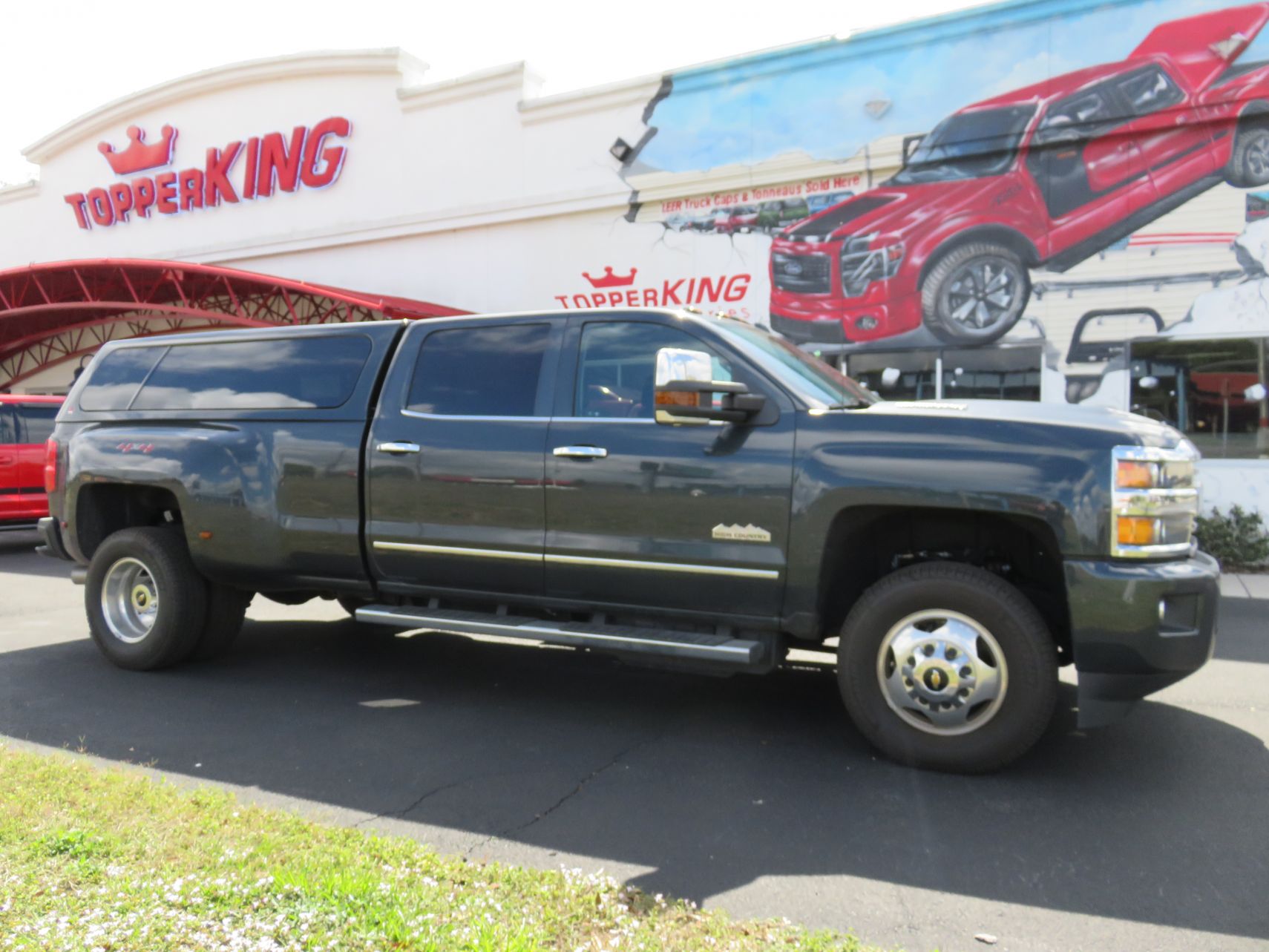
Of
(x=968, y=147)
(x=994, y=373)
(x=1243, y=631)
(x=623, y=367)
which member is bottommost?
(x=1243, y=631)

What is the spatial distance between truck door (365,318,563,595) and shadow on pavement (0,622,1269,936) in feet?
2.51

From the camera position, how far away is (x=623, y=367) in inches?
188

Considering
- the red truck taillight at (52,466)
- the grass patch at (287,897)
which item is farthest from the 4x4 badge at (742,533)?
the red truck taillight at (52,466)

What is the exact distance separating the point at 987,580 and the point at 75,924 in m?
3.33

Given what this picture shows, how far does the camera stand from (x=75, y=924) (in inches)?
107

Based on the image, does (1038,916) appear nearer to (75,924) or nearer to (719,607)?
(719,607)

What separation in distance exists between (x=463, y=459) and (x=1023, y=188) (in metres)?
9.52

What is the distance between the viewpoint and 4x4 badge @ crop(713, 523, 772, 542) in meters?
4.28

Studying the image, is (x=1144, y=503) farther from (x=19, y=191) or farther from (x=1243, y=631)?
(x=19, y=191)

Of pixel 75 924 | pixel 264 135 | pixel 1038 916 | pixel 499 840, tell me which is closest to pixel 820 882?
pixel 1038 916

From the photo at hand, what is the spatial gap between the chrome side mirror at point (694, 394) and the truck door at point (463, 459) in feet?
2.40

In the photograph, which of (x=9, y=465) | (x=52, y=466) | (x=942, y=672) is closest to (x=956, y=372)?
(x=942, y=672)

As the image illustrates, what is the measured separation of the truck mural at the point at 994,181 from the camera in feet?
36.2

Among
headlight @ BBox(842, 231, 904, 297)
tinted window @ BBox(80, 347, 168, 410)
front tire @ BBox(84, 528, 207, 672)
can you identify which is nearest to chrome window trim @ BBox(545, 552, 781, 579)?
front tire @ BBox(84, 528, 207, 672)
